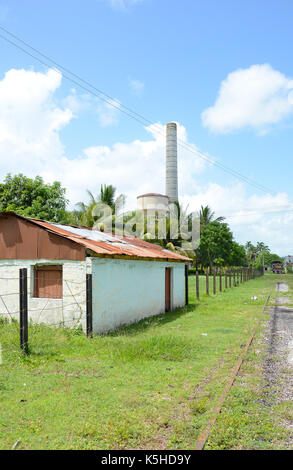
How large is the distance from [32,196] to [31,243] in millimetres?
16008

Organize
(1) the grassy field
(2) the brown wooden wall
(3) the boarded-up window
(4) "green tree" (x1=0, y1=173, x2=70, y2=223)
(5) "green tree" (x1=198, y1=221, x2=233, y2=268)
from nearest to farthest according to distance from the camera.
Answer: (1) the grassy field, (2) the brown wooden wall, (3) the boarded-up window, (4) "green tree" (x1=0, y1=173, x2=70, y2=223), (5) "green tree" (x1=198, y1=221, x2=233, y2=268)

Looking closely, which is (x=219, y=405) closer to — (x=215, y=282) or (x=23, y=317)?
(x=23, y=317)

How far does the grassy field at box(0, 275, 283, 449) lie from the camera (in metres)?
4.22

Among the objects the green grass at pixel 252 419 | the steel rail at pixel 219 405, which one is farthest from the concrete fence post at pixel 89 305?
the green grass at pixel 252 419

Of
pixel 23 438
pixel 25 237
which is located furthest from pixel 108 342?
pixel 23 438

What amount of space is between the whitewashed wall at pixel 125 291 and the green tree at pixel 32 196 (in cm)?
1264

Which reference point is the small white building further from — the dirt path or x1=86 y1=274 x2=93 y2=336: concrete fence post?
the dirt path

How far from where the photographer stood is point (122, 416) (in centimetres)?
474

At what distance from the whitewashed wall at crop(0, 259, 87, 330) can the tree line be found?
1387cm

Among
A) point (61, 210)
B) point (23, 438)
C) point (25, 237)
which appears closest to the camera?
point (23, 438)

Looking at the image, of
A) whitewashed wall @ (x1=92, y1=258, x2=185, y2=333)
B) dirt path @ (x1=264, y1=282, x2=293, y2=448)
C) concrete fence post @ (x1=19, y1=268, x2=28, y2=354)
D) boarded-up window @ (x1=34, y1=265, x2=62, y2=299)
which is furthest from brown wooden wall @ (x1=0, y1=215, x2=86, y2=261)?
dirt path @ (x1=264, y1=282, x2=293, y2=448)

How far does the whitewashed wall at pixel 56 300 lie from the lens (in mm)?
9781
